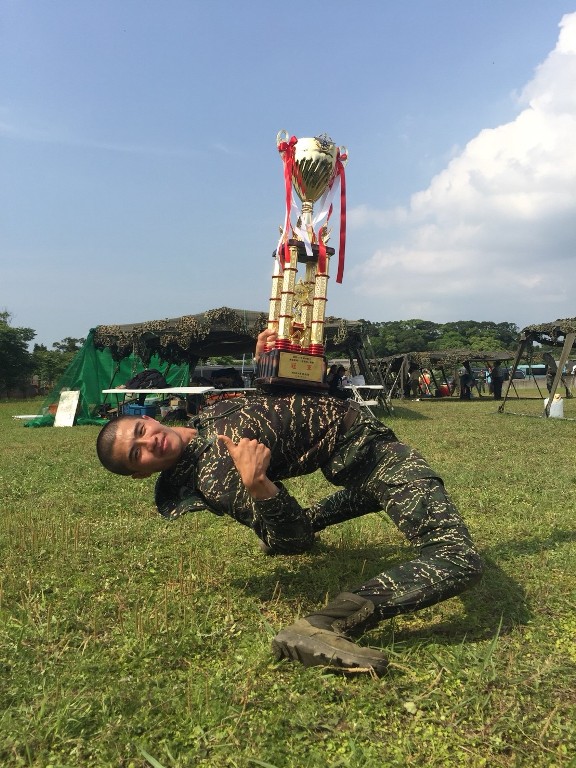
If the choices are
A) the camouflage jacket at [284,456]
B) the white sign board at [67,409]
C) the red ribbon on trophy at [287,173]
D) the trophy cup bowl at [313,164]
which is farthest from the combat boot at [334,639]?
the white sign board at [67,409]

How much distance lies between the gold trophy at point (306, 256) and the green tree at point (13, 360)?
33107 mm

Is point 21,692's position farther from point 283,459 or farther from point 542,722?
point 542,722

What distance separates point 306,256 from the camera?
378 inches

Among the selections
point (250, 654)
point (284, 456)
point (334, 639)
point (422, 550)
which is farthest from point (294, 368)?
point (334, 639)

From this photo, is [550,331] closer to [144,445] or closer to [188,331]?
[188,331]

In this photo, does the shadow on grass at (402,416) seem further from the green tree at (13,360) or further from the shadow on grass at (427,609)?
the green tree at (13,360)

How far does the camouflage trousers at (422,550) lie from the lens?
2.56 meters

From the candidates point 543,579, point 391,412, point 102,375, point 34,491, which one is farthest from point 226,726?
point 102,375

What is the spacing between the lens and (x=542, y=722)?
2043mm

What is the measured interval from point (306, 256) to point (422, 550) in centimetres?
748

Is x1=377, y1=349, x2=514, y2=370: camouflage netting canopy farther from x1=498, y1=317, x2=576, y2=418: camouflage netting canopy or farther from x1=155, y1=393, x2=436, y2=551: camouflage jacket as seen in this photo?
x1=155, y1=393, x2=436, y2=551: camouflage jacket

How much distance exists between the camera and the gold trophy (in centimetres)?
866

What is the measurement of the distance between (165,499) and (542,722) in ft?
6.96

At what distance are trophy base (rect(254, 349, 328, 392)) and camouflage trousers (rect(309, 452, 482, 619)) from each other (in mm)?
4826
